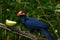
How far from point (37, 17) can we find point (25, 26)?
19 cm

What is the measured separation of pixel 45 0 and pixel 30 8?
21 centimetres

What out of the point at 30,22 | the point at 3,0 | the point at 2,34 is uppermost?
the point at 3,0

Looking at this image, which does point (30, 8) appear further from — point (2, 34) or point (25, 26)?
point (2, 34)

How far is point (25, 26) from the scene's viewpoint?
127 inches

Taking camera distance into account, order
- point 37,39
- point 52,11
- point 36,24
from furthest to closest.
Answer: point 52,11 → point 36,24 → point 37,39

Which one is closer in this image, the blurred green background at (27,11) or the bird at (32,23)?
the bird at (32,23)

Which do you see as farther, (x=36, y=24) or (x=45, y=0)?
(x=45, y=0)

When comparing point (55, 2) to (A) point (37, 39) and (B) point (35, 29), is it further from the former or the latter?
(A) point (37, 39)

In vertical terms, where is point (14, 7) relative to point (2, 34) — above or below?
above

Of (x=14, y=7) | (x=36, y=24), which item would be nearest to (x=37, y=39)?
(x=36, y=24)

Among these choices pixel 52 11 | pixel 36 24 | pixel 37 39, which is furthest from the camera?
pixel 52 11

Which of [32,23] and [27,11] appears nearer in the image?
[32,23]

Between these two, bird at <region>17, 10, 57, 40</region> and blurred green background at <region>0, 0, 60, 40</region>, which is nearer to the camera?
bird at <region>17, 10, 57, 40</region>

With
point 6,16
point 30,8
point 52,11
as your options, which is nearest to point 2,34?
point 6,16
